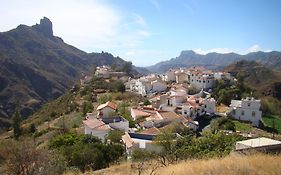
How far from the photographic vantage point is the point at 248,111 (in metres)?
39.6

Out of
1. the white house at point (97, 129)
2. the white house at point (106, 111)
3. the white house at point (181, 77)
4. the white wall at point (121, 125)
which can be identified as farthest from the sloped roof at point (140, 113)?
the white house at point (181, 77)

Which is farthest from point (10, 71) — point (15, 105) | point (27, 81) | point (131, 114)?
point (131, 114)

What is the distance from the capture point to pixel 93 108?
3953 centimetres

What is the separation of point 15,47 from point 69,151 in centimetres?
11610

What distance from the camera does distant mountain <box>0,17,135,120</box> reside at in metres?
75.1

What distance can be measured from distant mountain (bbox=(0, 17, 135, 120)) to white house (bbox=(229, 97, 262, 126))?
1696 inches

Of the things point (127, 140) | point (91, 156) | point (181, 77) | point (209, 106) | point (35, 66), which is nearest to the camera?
point (91, 156)

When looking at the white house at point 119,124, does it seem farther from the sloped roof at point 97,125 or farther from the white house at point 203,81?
the white house at point 203,81

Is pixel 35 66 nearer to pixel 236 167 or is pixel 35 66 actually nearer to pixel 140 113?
pixel 140 113

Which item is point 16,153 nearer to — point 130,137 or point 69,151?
point 69,151

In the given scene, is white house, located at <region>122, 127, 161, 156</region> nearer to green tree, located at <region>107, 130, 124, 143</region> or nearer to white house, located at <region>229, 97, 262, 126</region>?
green tree, located at <region>107, 130, 124, 143</region>

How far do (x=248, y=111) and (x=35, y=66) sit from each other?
3159 inches

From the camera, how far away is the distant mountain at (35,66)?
7512 cm

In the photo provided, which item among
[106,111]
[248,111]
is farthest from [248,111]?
[106,111]
